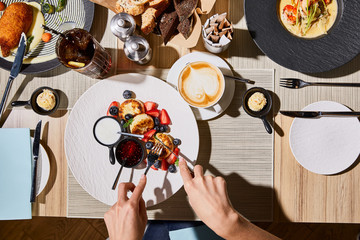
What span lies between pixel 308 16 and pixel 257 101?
374 millimetres

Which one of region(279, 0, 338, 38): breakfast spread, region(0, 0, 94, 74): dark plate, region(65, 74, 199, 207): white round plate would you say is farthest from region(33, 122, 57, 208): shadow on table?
region(279, 0, 338, 38): breakfast spread

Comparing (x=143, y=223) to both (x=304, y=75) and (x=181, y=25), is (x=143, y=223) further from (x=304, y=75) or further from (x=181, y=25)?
(x=304, y=75)

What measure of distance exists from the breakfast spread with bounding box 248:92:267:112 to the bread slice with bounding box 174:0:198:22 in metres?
0.40

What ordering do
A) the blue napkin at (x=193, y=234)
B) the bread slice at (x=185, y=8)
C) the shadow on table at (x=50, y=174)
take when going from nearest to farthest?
the bread slice at (x=185, y=8) < the shadow on table at (x=50, y=174) < the blue napkin at (x=193, y=234)

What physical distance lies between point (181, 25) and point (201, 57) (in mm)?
175

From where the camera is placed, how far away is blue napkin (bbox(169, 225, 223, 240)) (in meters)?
1.32

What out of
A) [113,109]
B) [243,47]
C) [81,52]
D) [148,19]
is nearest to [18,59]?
[81,52]

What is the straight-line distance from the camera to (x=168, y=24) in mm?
980

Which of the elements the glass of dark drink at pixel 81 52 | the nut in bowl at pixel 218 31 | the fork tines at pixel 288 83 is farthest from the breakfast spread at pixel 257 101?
the glass of dark drink at pixel 81 52

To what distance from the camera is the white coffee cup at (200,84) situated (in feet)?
3.38

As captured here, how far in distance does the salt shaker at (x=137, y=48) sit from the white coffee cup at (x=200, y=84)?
183mm

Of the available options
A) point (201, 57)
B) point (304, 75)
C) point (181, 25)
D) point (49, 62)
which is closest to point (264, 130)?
point (304, 75)

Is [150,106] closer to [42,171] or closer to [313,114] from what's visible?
[42,171]

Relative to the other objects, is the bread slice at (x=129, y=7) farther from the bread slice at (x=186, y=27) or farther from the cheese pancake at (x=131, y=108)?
the cheese pancake at (x=131, y=108)
